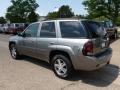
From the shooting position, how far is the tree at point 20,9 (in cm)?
6706

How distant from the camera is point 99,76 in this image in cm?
660

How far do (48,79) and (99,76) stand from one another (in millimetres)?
1601

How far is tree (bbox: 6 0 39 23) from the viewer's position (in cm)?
6706

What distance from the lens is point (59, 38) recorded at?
640cm

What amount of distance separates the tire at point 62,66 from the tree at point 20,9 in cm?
6177

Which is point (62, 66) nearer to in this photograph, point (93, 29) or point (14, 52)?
point (93, 29)

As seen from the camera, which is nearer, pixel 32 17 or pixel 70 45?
pixel 70 45

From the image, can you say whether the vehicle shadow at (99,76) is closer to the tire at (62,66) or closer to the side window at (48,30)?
the tire at (62,66)

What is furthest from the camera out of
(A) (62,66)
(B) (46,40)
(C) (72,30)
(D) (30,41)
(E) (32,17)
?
(E) (32,17)

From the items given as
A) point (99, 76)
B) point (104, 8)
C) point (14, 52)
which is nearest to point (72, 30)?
point (99, 76)

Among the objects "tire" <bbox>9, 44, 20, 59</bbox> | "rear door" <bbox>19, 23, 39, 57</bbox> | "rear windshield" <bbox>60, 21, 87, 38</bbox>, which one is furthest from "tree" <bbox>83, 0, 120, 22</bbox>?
"rear windshield" <bbox>60, 21, 87, 38</bbox>

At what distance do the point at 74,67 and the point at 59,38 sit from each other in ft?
3.28

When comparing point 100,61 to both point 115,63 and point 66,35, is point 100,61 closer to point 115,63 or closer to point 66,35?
point 66,35

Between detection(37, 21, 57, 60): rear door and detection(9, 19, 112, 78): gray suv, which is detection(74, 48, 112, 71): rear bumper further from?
detection(37, 21, 57, 60): rear door
